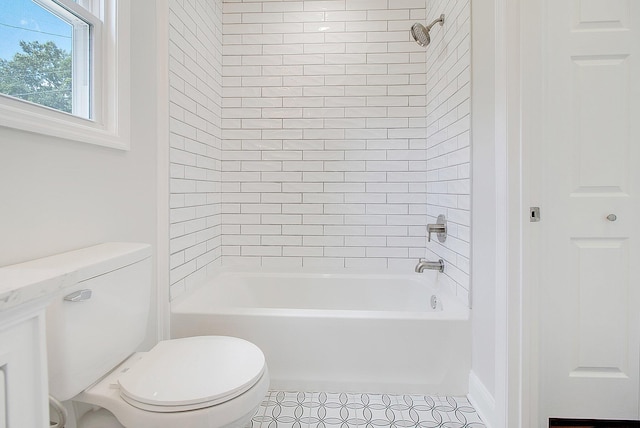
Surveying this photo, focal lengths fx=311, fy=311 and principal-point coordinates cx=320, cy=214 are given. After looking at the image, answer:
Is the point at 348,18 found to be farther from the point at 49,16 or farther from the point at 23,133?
the point at 23,133

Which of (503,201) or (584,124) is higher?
(584,124)

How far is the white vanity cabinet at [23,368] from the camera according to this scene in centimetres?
50

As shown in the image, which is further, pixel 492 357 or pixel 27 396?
pixel 492 357

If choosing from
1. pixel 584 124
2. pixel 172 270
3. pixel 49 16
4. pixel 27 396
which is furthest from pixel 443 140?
pixel 27 396

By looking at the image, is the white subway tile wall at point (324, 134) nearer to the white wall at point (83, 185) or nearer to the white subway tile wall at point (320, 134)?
the white subway tile wall at point (320, 134)

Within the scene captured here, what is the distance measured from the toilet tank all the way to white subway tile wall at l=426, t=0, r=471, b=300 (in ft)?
4.92

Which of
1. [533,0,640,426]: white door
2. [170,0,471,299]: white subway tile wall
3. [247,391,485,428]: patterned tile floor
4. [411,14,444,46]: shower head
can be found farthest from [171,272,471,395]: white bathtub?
[411,14,444,46]: shower head

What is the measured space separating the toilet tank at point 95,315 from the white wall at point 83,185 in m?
0.08

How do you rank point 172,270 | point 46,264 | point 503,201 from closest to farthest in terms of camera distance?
point 46,264 → point 503,201 → point 172,270

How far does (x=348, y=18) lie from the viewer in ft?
7.50

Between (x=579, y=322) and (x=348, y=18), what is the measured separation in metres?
2.31

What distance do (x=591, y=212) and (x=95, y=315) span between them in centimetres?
187

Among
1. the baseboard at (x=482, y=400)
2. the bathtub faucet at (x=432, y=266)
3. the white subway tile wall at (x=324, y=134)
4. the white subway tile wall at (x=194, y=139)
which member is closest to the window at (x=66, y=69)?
the white subway tile wall at (x=194, y=139)

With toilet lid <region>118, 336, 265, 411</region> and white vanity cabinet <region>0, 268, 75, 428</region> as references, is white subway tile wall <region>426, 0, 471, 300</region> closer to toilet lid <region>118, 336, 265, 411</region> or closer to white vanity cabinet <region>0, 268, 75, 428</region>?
toilet lid <region>118, 336, 265, 411</region>
